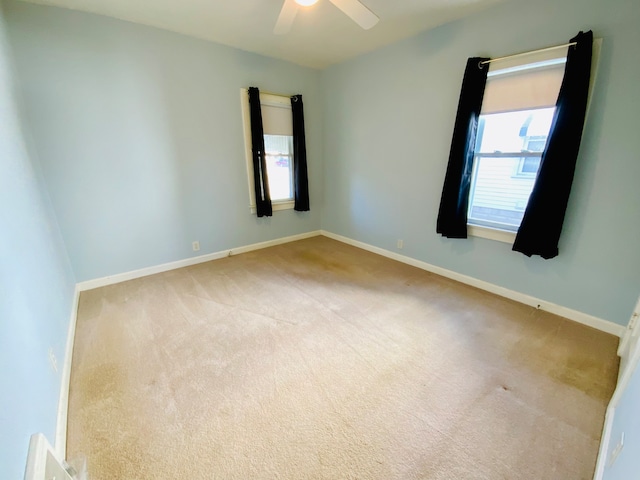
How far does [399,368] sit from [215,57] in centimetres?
362

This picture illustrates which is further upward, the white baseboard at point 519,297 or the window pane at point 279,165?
the window pane at point 279,165

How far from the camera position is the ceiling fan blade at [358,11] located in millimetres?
1738

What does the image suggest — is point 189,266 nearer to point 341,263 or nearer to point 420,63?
point 341,263

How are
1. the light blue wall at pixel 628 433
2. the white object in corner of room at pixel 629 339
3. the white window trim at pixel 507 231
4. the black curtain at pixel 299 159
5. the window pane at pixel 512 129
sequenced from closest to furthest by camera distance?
1. the light blue wall at pixel 628 433
2. the white object in corner of room at pixel 629 339
3. the white window trim at pixel 507 231
4. the window pane at pixel 512 129
5. the black curtain at pixel 299 159

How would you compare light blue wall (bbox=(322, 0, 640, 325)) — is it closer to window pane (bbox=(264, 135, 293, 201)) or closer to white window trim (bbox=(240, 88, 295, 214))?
window pane (bbox=(264, 135, 293, 201))

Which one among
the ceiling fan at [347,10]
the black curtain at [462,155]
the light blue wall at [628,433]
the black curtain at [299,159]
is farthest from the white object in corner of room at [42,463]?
the black curtain at [299,159]

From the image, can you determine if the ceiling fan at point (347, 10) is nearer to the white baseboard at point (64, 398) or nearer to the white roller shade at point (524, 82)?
the white roller shade at point (524, 82)

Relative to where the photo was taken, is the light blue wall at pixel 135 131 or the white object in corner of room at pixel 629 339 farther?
the light blue wall at pixel 135 131

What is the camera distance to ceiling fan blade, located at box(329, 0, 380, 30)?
1738 millimetres

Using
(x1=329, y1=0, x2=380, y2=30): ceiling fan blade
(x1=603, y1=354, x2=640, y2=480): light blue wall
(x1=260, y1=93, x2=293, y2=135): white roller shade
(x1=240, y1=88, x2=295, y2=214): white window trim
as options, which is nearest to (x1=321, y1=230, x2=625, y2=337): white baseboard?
(x1=603, y1=354, x2=640, y2=480): light blue wall

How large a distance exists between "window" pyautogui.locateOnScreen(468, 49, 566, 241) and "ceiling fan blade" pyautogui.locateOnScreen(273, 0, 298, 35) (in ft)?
5.73

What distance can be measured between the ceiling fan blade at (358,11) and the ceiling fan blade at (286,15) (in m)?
0.27

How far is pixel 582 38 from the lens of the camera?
5.99 feet

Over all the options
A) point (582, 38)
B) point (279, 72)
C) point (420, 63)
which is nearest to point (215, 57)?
point (279, 72)
